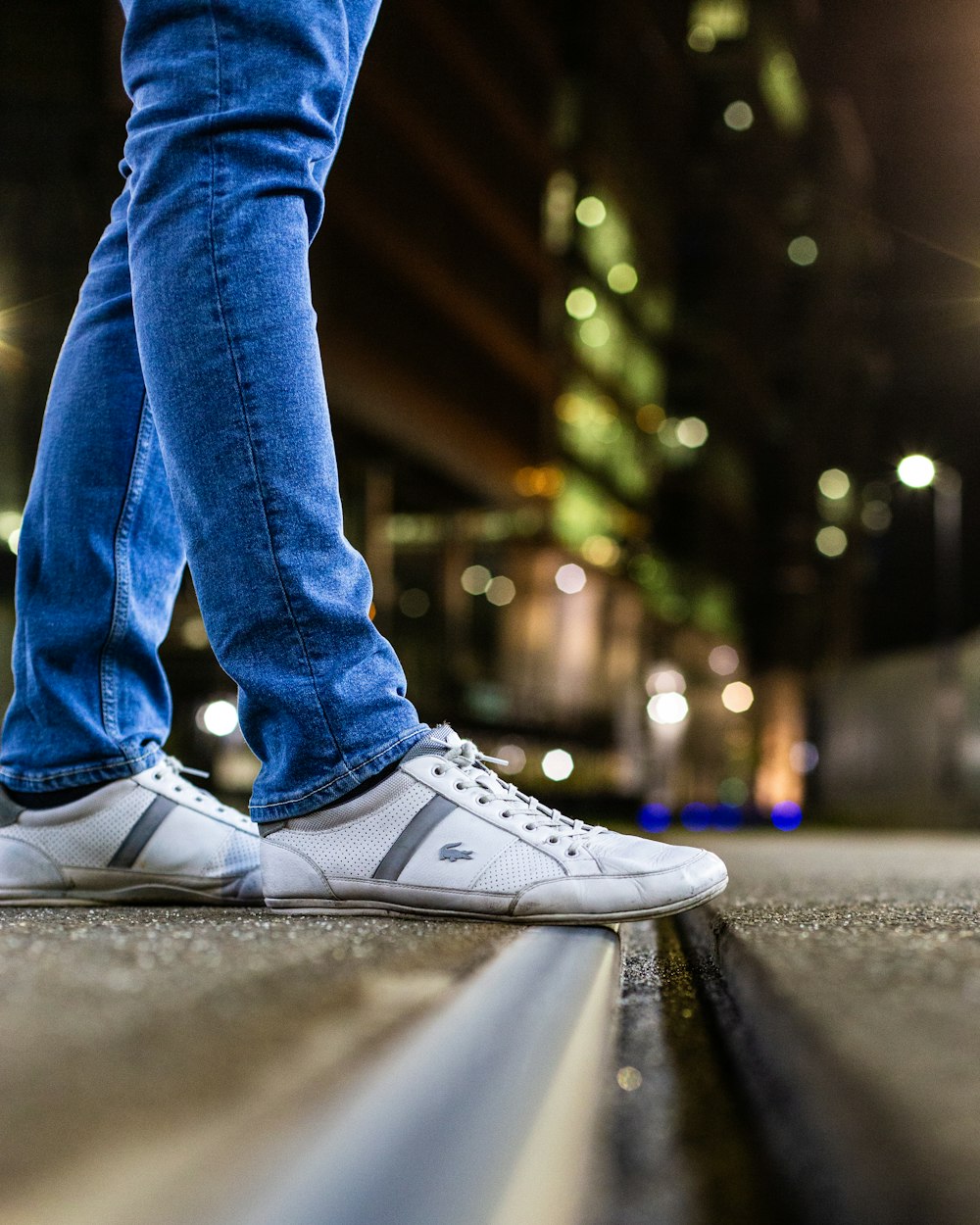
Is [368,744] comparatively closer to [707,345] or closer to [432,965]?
[432,965]

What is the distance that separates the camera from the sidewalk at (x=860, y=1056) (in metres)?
0.40

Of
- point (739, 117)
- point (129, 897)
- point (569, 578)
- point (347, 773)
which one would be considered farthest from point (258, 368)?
point (739, 117)

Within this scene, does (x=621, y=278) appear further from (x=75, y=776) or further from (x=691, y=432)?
(x=75, y=776)

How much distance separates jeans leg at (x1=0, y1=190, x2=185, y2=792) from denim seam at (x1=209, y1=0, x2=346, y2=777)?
33 centimetres

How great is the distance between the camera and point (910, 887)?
1944 millimetres

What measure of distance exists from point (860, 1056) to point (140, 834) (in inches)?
46.8

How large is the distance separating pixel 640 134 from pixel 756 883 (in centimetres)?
4436

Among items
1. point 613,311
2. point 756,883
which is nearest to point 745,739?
point 613,311

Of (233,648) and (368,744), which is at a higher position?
(233,648)

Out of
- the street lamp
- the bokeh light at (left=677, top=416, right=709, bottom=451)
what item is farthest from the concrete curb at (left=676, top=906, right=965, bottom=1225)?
the bokeh light at (left=677, top=416, right=709, bottom=451)

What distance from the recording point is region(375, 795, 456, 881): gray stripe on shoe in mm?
1248

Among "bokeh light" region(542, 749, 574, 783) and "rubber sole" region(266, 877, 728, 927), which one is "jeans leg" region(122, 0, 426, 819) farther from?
"bokeh light" region(542, 749, 574, 783)

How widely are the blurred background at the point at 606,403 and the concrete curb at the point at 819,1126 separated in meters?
0.96

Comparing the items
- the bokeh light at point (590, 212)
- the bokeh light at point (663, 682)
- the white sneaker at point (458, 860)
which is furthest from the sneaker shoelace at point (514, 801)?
the bokeh light at point (590, 212)
